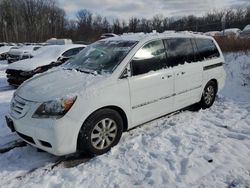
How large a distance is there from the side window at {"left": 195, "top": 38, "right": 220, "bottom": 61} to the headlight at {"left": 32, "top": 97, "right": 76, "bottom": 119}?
3200 millimetres

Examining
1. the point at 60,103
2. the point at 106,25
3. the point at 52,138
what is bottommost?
the point at 52,138

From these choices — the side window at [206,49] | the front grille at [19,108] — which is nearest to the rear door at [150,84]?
the side window at [206,49]

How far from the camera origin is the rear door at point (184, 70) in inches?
200

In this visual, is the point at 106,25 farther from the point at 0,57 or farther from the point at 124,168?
the point at 124,168

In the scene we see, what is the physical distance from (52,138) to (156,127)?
7.07ft

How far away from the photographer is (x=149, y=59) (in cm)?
465

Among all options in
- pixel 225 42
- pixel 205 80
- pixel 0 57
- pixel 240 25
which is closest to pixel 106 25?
pixel 240 25

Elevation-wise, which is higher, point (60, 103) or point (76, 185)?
point (60, 103)

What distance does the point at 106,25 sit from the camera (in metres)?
68.1

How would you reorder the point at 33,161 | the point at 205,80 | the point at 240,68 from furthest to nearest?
the point at 240,68, the point at 205,80, the point at 33,161

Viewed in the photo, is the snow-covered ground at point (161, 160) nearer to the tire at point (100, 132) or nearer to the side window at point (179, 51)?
the tire at point (100, 132)

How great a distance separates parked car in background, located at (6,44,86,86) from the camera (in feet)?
28.9

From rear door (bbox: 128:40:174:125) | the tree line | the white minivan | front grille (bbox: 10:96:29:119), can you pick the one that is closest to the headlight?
the white minivan

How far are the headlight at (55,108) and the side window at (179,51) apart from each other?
2.14 m
